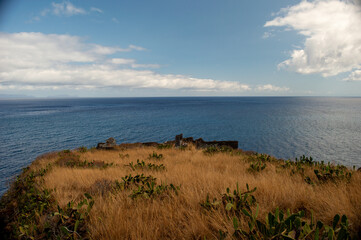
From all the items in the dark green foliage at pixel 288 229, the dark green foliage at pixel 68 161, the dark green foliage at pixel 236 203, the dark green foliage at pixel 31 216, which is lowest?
the dark green foliage at pixel 68 161

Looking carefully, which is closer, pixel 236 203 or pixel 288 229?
pixel 288 229

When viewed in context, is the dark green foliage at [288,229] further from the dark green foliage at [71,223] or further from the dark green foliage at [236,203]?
the dark green foliage at [71,223]

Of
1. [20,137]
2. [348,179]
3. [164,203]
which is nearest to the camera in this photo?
[164,203]

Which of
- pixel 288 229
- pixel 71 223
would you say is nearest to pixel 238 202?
pixel 288 229

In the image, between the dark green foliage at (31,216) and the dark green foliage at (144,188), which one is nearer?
the dark green foliage at (31,216)

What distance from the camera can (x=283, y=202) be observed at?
11.0 ft

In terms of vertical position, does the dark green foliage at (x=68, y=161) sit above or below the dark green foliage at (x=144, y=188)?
below

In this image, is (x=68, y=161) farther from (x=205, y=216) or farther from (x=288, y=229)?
(x=288, y=229)

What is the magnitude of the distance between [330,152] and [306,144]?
5.48 m

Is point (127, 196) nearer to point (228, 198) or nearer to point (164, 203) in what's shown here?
point (164, 203)

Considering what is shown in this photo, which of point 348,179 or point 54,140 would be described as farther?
point 54,140

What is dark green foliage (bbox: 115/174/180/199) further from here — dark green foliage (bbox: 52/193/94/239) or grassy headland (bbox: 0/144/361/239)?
dark green foliage (bbox: 52/193/94/239)

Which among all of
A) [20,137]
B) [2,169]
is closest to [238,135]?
[2,169]

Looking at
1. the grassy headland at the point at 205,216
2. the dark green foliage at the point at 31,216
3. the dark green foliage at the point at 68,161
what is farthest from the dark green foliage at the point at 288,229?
the dark green foliage at the point at 68,161
